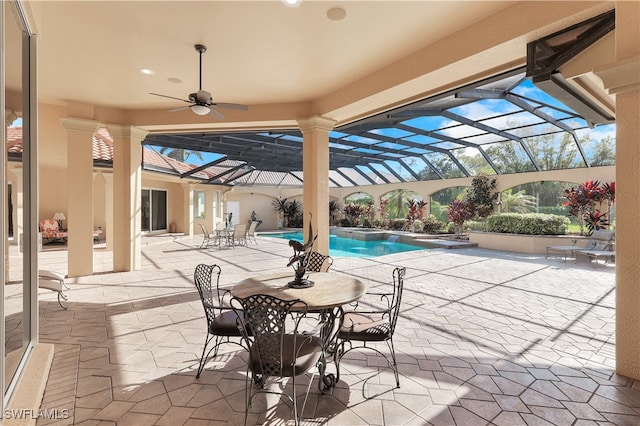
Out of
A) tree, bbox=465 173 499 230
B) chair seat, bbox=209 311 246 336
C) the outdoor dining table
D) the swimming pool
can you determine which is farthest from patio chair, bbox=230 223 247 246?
tree, bbox=465 173 499 230

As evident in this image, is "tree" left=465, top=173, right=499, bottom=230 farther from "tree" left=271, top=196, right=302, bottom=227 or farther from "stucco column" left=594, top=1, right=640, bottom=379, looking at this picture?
"tree" left=271, top=196, right=302, bottom=227

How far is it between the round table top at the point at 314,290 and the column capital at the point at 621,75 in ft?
9.17

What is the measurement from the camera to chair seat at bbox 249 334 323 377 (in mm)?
2032

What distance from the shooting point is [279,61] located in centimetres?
428

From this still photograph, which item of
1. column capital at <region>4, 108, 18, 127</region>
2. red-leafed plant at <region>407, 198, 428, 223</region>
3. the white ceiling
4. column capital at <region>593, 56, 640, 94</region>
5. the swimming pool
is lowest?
the swimming pool

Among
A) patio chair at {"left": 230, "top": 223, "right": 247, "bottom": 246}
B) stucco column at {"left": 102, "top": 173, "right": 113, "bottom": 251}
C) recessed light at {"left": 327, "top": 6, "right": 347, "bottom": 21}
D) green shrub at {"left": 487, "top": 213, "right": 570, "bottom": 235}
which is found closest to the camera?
recessed light at {"left": 327, "top": 6, "right": 347, "bottom": 21}

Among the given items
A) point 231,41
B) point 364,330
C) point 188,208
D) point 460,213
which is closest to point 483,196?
point 460,213

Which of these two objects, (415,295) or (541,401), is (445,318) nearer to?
(415,295)

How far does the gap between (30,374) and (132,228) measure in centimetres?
464

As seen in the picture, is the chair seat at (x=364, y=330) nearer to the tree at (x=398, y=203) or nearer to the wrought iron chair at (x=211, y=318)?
the wrought iron chair at (x=211, y=318)

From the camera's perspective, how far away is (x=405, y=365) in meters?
2.86

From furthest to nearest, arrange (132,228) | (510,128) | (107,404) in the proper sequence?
1. (510,128)
2. (132,228)
3. (107,404)

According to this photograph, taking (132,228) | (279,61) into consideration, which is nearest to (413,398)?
(279,61)

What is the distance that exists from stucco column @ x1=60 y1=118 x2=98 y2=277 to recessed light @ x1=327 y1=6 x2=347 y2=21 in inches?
211
